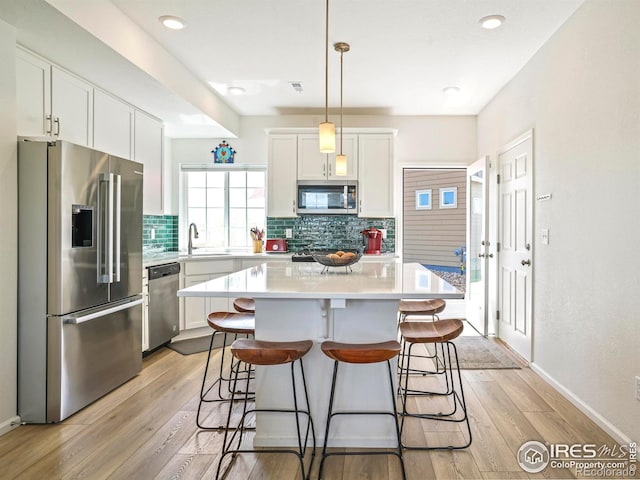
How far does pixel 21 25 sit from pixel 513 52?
3.44 m

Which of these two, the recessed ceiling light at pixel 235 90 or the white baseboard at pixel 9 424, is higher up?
the recessed ceiling light at pixel 235 90

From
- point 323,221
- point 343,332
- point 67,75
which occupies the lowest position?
point 343,332

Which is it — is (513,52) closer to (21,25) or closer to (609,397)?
(609,397)

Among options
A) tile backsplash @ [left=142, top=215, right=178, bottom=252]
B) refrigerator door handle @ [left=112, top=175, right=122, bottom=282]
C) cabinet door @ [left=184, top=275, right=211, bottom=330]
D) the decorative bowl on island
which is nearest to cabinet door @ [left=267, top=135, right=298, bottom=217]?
cabinet door @ [left=184, top=275, right=211, bottom=330]

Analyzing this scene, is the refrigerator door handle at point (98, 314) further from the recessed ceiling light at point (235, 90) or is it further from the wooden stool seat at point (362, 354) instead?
the recessed ceiling light at point (235, 90)

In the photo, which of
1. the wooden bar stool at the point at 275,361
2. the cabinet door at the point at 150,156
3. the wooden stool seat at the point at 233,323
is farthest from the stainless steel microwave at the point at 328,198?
the wooden bar stool at the point at 275,361

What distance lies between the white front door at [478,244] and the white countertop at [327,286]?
2.31 metres

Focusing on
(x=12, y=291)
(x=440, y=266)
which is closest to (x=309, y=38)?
(x=12, y=291)

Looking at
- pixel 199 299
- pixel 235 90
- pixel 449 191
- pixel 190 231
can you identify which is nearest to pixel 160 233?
pixel 190 231

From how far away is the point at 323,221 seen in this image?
17.2 ft

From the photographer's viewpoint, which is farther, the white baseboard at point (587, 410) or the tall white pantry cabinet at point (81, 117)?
the tall white pantry cabinet at point (81, 117)

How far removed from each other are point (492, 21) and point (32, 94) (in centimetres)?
310

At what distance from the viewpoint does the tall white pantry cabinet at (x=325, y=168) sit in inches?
193

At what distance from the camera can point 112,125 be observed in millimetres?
3551
